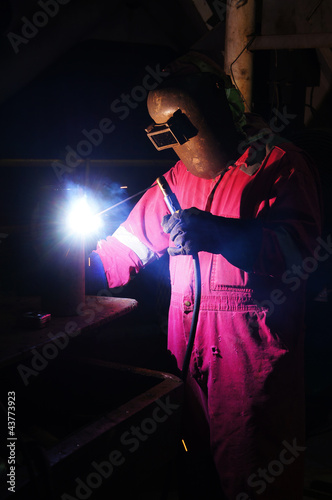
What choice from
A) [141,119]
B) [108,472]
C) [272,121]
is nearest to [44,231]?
[108,472]

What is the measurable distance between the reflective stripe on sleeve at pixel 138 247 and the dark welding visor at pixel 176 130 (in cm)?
59

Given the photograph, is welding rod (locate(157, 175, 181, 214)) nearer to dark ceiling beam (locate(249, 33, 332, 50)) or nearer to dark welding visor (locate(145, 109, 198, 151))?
dark welding visor (locate(145, 109, 198, 151))

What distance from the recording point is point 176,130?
156cm

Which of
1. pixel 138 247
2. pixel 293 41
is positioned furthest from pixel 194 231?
pixel 293 41

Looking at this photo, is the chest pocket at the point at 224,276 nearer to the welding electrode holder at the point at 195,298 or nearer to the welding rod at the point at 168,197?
the welding electrode holder at the point at 195,298

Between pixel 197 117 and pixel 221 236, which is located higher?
pixel 197 117

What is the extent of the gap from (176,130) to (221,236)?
47 centimetres

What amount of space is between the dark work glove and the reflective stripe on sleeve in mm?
599

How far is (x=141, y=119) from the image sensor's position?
12.2ft

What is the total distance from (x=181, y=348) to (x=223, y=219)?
2.33ft

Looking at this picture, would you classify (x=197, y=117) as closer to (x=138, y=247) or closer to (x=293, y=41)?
(x=138, y=247)

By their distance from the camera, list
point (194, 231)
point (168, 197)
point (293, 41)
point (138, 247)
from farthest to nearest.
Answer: point (293, 41), point (138, 247), point (168, 197), point (194, 231)

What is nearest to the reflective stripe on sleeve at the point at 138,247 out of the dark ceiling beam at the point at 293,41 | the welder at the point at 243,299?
the welder at the point at 243,299

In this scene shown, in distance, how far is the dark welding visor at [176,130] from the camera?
61.6 inches
